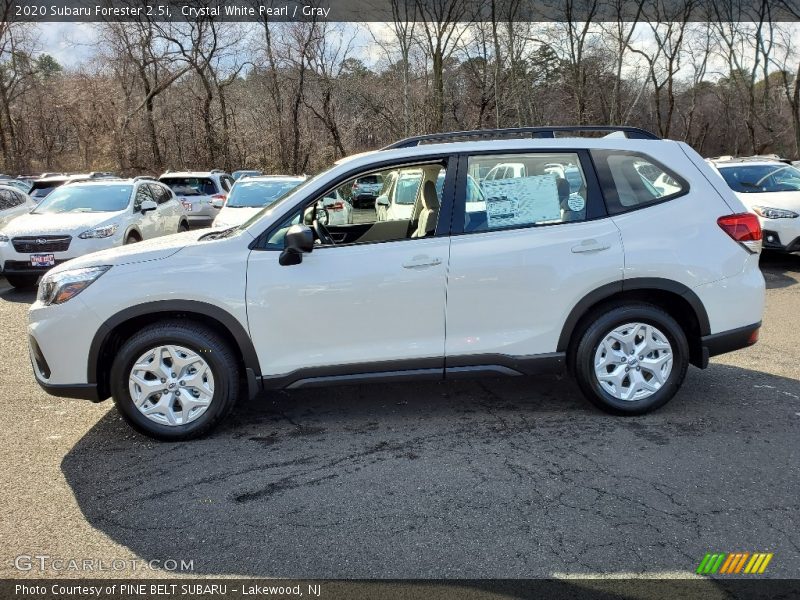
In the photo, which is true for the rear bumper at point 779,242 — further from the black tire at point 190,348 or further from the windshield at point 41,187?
the windshield at point 41,187

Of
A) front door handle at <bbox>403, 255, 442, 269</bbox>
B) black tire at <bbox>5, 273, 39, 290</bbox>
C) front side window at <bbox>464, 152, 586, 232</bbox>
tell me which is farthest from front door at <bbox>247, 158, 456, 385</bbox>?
black tire at <bbox>5, 273, 39, 290</bbox>

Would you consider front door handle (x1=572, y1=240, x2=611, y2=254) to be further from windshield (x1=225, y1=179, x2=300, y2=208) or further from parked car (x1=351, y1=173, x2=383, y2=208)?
windshield (x1=225, y1=179, x2=300, y2=208)

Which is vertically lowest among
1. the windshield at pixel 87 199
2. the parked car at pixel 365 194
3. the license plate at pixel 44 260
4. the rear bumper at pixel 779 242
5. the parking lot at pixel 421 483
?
the parking lot at pixel 421 483

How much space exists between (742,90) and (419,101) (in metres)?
24.6

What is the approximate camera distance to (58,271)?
4.14m

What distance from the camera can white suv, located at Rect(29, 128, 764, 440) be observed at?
400cm

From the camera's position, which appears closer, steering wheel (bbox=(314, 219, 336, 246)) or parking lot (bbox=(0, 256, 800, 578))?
parking lot (bbox=(0, 256, 800, 578))

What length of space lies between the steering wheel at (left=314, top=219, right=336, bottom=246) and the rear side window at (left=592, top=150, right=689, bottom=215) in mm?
1913

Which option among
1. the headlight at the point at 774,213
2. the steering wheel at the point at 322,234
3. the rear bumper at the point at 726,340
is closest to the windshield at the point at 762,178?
the headlight at the point at 774,213

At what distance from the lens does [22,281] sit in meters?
10.1

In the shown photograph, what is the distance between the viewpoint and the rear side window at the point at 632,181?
4316mm

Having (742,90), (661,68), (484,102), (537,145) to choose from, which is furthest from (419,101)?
(537,145)

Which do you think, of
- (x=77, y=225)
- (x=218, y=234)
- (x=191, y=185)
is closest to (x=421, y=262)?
A: (x=218, y=234)

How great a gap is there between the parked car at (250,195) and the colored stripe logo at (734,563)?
9454mm
